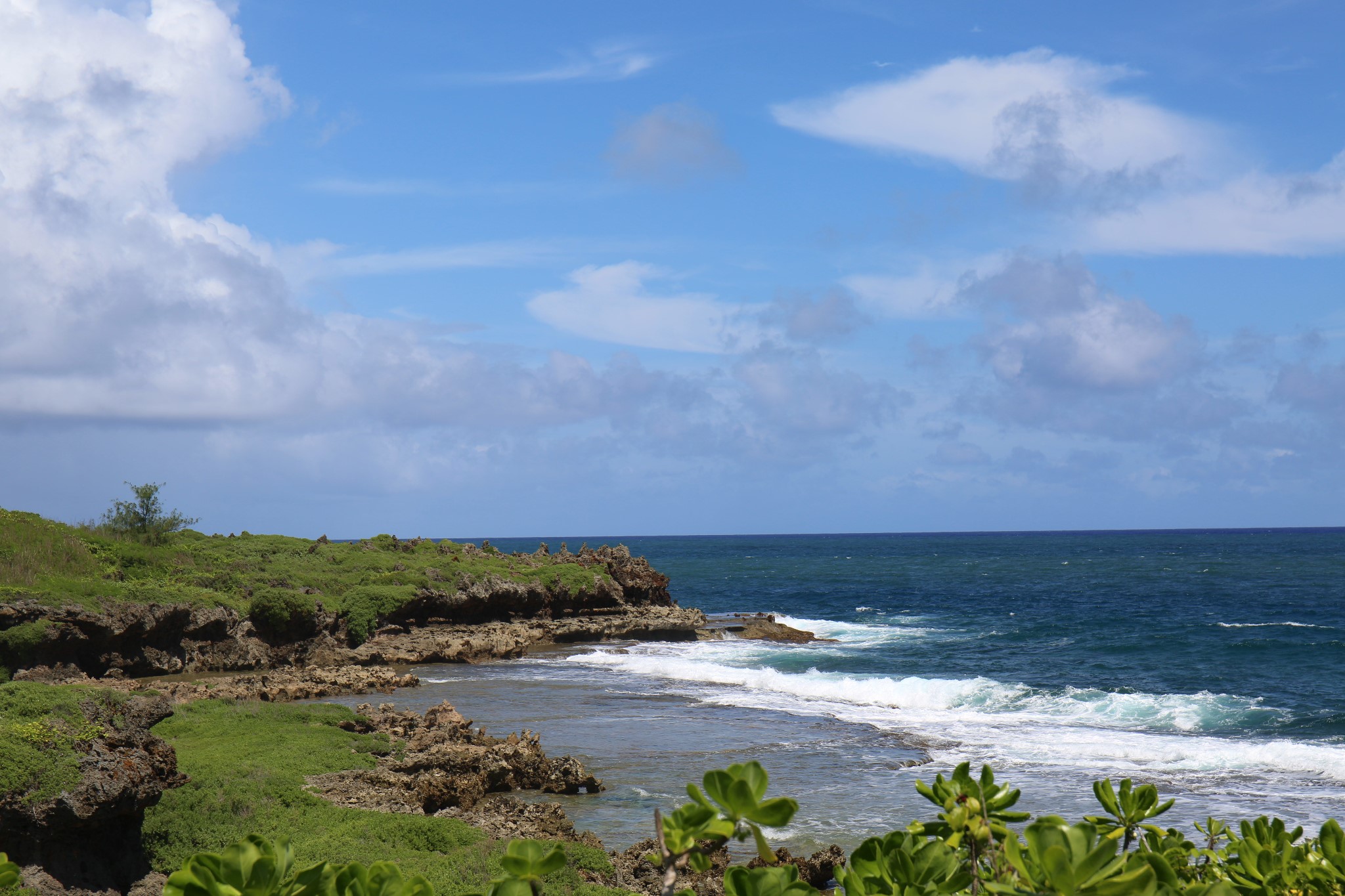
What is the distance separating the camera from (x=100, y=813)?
9.91 m

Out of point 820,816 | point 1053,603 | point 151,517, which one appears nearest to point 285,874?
point 820,816

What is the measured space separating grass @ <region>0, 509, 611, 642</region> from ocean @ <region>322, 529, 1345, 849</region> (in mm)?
5769

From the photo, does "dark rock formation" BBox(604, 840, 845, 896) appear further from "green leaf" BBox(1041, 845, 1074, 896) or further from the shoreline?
"green leaf" BBox(1041, 845, 1074, 896)

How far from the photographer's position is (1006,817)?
3.31m

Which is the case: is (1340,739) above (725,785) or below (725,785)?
below

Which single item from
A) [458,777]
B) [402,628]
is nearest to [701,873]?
[458,777]

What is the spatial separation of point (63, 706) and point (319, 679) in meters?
14.6

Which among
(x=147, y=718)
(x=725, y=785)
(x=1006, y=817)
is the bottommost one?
(x=147, y=718)

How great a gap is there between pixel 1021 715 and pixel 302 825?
19.6 metres

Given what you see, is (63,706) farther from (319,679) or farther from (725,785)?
(319,679)

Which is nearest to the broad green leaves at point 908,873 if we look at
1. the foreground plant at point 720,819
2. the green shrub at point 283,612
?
the foreground plant at point 720,819

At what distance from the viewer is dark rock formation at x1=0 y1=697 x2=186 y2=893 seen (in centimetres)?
944

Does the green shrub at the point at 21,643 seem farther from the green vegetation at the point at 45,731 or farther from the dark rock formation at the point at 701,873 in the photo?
the dark rock formation at the point at 701,873

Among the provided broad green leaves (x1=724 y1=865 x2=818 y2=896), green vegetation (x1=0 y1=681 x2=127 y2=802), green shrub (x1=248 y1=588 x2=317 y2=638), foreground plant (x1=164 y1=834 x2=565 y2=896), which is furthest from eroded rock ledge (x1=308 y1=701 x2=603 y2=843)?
green shrub (x1=248 y1=588 x2=317 y2=638)
